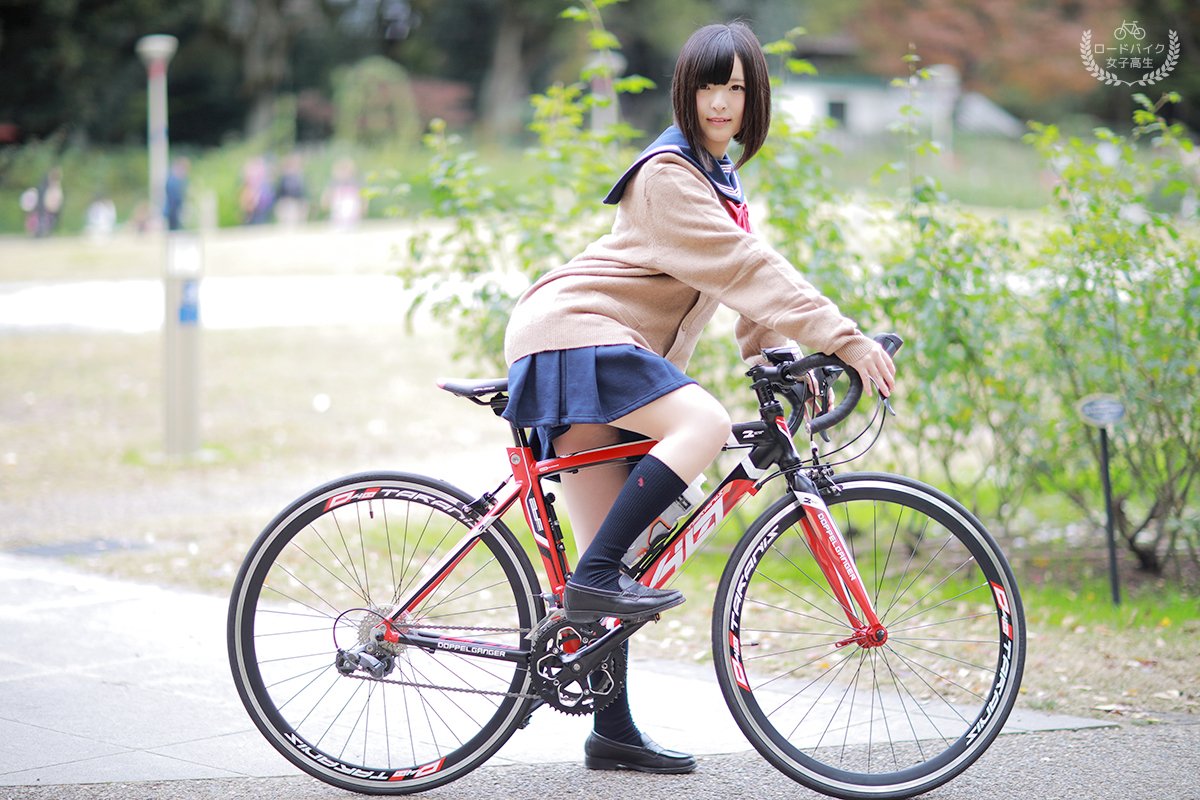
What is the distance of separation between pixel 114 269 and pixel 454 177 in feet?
60.2

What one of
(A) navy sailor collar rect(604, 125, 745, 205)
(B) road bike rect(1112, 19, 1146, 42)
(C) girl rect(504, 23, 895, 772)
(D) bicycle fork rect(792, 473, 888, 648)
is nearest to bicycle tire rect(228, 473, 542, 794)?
(C) girl rect(504, 23, 895, 772)

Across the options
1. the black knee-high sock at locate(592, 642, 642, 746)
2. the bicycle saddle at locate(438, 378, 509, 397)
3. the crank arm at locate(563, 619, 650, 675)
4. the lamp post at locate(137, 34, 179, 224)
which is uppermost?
the lamp post at locate(137, 34, 179, 224)

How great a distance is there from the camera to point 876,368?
3361 millimetres

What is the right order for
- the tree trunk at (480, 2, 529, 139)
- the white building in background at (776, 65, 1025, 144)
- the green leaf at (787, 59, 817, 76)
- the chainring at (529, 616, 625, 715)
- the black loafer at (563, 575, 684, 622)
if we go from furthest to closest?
1. the tree trunk at (480, 2, 529, 139)
2. the white building in background at (776, 65, 1025, 144)
3. the green leaf at (787, 59, 817, 76)
4. the chainring at (529, 616, 625, 715)
5. the black loafer at (563, 575, 684, 622)

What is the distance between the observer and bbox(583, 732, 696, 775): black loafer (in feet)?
12.7

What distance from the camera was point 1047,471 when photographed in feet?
20.4

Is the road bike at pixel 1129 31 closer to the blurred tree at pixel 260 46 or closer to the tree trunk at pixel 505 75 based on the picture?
the blurred tree at pixel 260 46

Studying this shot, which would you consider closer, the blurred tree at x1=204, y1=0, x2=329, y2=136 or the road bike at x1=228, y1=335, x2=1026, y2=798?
the road bike at x1=228, y1=335, x2=1026, y2=798

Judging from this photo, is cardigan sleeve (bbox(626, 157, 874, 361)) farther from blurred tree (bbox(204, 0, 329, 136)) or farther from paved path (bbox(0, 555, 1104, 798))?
blurred tree (bbox(204, 0, 329, 136))

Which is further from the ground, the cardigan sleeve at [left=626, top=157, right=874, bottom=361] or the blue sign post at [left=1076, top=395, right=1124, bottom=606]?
the cardigan sleeve at [left=626, top=157, right=874, bottom=361]

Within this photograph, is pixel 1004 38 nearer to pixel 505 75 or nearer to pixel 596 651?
pixel 505 75

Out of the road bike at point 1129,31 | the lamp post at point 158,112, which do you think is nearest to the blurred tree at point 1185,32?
the lamp post at point 158,112

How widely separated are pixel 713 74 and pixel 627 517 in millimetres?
1128

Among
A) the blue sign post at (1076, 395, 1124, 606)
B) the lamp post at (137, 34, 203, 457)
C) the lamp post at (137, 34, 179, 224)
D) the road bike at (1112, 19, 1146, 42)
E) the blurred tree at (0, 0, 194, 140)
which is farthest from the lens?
the blurred tree at (0, 0, 194, 140)
